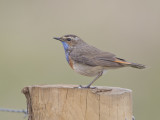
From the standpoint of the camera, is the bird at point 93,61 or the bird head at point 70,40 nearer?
the bird at point 93,61

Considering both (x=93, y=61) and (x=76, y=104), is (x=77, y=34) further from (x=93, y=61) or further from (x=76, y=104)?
(x=76, y=104)

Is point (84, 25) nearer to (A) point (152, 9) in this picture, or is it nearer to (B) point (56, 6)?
(B) point (56, 6)

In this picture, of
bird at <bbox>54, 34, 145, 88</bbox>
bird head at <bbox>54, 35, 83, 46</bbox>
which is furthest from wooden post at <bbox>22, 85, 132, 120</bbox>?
bird head at <bbox>54, 35, 83, 46</bbox>

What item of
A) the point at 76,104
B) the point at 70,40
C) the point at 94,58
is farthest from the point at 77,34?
the point at 76,104

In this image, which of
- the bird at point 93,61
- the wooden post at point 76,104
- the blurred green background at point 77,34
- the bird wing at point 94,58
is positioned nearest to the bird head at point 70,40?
the bird at point 93,61

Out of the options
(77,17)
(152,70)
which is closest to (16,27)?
(77,17)

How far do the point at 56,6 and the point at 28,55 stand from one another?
3.94 meters

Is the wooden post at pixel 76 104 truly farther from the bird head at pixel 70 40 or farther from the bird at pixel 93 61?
the bird head at pixel 70 40

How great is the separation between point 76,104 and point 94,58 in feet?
7.72

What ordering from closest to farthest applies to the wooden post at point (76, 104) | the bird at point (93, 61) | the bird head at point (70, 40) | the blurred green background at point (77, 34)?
the wooden post at point (76, 104)
the bird at point (93, 61)
the bird head at point (70, 40)
the blurred green background at point (77, 34)

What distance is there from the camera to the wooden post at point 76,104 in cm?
589

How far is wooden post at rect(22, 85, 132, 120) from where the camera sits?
5.89 m

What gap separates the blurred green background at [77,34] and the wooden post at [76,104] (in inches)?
221

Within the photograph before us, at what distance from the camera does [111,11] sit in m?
18.0
